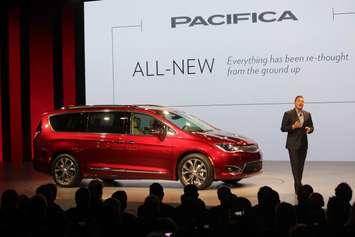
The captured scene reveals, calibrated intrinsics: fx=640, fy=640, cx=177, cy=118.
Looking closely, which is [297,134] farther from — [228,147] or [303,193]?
[303,193]

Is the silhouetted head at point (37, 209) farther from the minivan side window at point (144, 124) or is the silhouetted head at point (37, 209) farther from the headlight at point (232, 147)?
the minivan side window at point (144, 124)

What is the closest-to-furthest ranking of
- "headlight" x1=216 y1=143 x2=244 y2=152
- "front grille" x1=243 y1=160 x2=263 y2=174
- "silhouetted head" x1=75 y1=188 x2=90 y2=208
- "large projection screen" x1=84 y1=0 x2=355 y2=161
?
"silhouetted head" x1=75 y1=188 x2=90 y2=208, "headlight" x1=216 y1=143 x2=244 y2=152, "front grille" x1=243 y1=160 x2=263 y2=174, "large projection screen" x1=84 y1=0 x2=355 y2=161

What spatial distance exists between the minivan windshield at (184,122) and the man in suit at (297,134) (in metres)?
A: 1.65

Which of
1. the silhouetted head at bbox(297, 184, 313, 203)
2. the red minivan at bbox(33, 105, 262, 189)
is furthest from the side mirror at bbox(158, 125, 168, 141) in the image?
the silhouetted head at bbox(297, 184, 313, 203)

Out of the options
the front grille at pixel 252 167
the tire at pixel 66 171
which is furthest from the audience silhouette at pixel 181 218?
the tire at pixel 66 171

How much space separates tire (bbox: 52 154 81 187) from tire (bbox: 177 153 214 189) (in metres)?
1.96

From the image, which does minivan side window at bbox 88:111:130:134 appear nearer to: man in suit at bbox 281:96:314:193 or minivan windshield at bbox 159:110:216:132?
minivan windshield at bbox 159:110:216:132

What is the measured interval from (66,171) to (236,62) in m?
4.95

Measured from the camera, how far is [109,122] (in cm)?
1135

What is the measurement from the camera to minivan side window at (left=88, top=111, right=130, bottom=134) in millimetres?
11211

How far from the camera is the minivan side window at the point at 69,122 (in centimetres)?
1158

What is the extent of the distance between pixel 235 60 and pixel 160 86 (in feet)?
6.06

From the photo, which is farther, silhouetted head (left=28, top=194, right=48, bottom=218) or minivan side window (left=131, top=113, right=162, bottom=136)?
minivan side window (left=131, top=113, right=162, bottom=136)

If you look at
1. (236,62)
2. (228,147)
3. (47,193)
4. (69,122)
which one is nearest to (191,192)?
(47,193)
